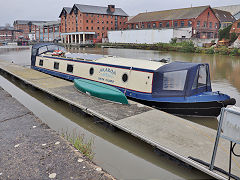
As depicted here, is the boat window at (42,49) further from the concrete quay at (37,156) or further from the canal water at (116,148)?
the concrete quay at (37,156)

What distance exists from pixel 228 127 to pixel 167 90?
19.9 ft

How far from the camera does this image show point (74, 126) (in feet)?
34.9

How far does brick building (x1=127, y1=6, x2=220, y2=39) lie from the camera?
206 ft

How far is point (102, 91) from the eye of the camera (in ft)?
38.6

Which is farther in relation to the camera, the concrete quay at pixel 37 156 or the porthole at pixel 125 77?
the porthole at pixel 125 77

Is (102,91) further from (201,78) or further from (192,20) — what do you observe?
(192,20)

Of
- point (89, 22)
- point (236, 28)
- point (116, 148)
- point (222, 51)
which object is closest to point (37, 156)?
point (116, 148)

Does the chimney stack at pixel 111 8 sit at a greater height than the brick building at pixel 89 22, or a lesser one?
greater

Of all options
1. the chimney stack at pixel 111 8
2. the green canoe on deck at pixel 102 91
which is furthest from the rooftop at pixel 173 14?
the green canoe on deck at pixel 102 91

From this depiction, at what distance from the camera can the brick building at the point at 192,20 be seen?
6269 centimetres

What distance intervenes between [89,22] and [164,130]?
7681cm

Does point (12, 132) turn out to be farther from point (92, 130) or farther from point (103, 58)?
point (103, 58)

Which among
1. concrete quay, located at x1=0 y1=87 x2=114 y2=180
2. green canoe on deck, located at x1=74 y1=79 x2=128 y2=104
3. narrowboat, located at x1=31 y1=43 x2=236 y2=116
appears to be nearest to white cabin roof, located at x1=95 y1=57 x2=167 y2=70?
narrowboat, located at x1=31 y1=43 x2=236 y2=116

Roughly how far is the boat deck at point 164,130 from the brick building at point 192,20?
188 feet
